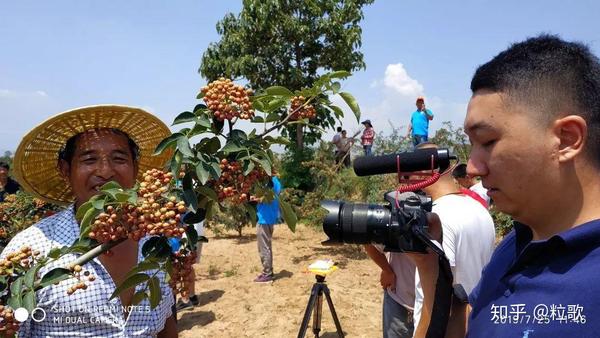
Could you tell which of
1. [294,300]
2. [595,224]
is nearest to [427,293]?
[595,224]

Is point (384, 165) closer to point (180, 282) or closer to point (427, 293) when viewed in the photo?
point (427, 293)

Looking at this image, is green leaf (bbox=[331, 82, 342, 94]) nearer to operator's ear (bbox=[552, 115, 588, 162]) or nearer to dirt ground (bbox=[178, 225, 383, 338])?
operator's ear (bbox=[552, 115, 588, 162])

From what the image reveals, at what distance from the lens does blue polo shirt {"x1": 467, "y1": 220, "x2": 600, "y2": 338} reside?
35.9 inches

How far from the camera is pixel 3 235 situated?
305cm

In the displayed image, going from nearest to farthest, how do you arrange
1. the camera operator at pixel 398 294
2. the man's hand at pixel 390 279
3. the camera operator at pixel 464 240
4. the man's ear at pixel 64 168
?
1. the man's ear at pixel 64 168
2. the camera operator at pixel 464 240
3. the camera operator at pixel 398 294
4. the man's hand at pixel 390 279

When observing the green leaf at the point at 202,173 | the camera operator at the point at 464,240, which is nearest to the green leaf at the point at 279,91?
the green leaf at the point at 202,173

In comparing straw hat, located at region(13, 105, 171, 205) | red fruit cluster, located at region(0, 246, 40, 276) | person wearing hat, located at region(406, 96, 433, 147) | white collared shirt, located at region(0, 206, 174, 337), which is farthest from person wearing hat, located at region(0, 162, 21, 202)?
person wearing hat, located at region(406, 96, 433, 147)

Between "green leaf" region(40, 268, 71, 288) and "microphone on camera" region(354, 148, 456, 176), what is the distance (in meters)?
0.96

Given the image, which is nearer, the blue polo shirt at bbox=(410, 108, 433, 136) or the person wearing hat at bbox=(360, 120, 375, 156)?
the blue polo shirt at bbox=(410, 108, 433, 136)

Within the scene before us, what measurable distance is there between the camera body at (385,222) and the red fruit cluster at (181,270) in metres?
0.45

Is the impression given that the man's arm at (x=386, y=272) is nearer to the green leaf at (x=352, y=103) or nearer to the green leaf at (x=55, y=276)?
the green leaf at (x=352, y=103)

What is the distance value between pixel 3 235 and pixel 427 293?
10.2 ft

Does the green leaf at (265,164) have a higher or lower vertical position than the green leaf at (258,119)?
lower

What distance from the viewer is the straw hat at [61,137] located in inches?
A: 64.4
